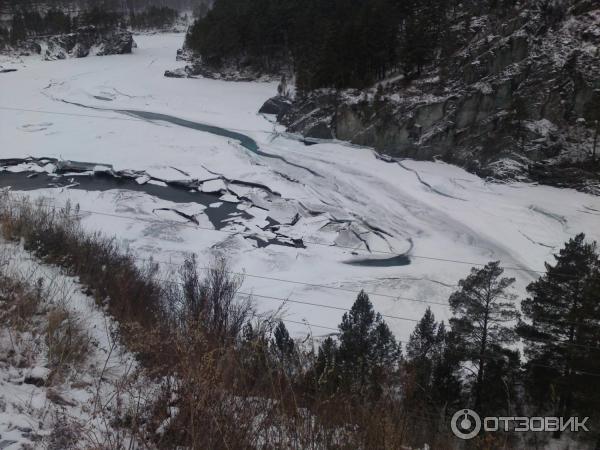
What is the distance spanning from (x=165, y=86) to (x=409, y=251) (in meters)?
29.9

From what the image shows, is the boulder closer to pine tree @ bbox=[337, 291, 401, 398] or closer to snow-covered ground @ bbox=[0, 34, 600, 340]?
snow-covered ground @ bbox=[0, 34, 600, 340]

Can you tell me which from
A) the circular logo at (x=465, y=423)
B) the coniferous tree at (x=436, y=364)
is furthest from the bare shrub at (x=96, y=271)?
the coniferous tree at (x=436, y=364)

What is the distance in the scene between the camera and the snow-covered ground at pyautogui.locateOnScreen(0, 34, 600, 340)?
13.1 m

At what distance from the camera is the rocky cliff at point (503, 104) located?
19.6 meters

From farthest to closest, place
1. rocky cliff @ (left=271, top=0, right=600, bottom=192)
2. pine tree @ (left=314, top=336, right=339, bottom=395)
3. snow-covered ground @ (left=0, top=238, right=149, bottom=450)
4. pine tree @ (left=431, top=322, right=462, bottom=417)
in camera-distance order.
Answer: rocky cliff @ (left=271, top=0, right=600, bottom=192) < pine tree @ (left=431, top=322, right=462, bottom=417) < pine tree @ (left=314, top=336, right=339, bottom=395) < snow-covered ground @ (left=0, top=238, right=149, bottom=450)

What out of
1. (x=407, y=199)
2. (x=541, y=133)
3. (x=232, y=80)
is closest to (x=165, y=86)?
(x=232, y=80)

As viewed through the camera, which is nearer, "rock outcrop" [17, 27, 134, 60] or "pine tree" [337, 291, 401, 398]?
"pine tree" [337, 291, 401, 398]

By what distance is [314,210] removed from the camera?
1748cm

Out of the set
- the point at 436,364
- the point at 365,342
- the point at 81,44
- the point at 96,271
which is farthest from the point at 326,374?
the point at 81,44

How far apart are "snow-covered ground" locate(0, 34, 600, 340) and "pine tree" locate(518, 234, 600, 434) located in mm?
3344

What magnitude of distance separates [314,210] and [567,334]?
Answer: 1072 centimetres

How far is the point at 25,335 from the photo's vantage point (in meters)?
3.34

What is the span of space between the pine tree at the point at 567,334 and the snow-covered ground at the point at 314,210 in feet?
11.0

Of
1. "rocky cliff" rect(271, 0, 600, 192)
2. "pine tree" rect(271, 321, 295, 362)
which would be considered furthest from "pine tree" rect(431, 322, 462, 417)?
"rocky cliff" rect(271, 0, 600, 192)
